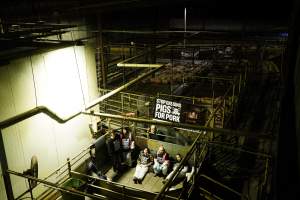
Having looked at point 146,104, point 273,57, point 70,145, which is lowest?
point 70,145

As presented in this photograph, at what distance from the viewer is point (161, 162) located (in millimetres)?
12281

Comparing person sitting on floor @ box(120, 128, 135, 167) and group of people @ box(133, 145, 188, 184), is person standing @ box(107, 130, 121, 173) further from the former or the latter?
group of people @ box(133, 145, 188, 184)

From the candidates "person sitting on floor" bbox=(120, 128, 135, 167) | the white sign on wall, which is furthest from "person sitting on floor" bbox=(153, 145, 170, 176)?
the white sign on wall

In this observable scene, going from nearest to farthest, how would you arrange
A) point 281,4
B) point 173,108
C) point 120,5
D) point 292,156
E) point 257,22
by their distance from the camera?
1. point 292,156
2. point 120,5
3. point 173,108
4. point 281,4
5. point 257,22

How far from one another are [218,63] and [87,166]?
11247 mm

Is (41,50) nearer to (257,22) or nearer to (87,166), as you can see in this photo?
(87,166)

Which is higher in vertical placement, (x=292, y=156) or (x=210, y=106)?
(x=292, y=156)

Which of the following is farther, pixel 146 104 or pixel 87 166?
pixel 146 104

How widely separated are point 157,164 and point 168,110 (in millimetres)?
4257

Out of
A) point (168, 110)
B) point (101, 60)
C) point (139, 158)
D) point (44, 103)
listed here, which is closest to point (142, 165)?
point (139, 158)

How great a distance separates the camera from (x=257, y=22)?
17562mm

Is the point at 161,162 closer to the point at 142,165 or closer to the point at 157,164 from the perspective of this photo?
the point at 157,164

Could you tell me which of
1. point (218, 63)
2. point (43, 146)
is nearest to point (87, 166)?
point (43, 146)

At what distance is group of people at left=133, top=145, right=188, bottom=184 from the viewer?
1203cm
